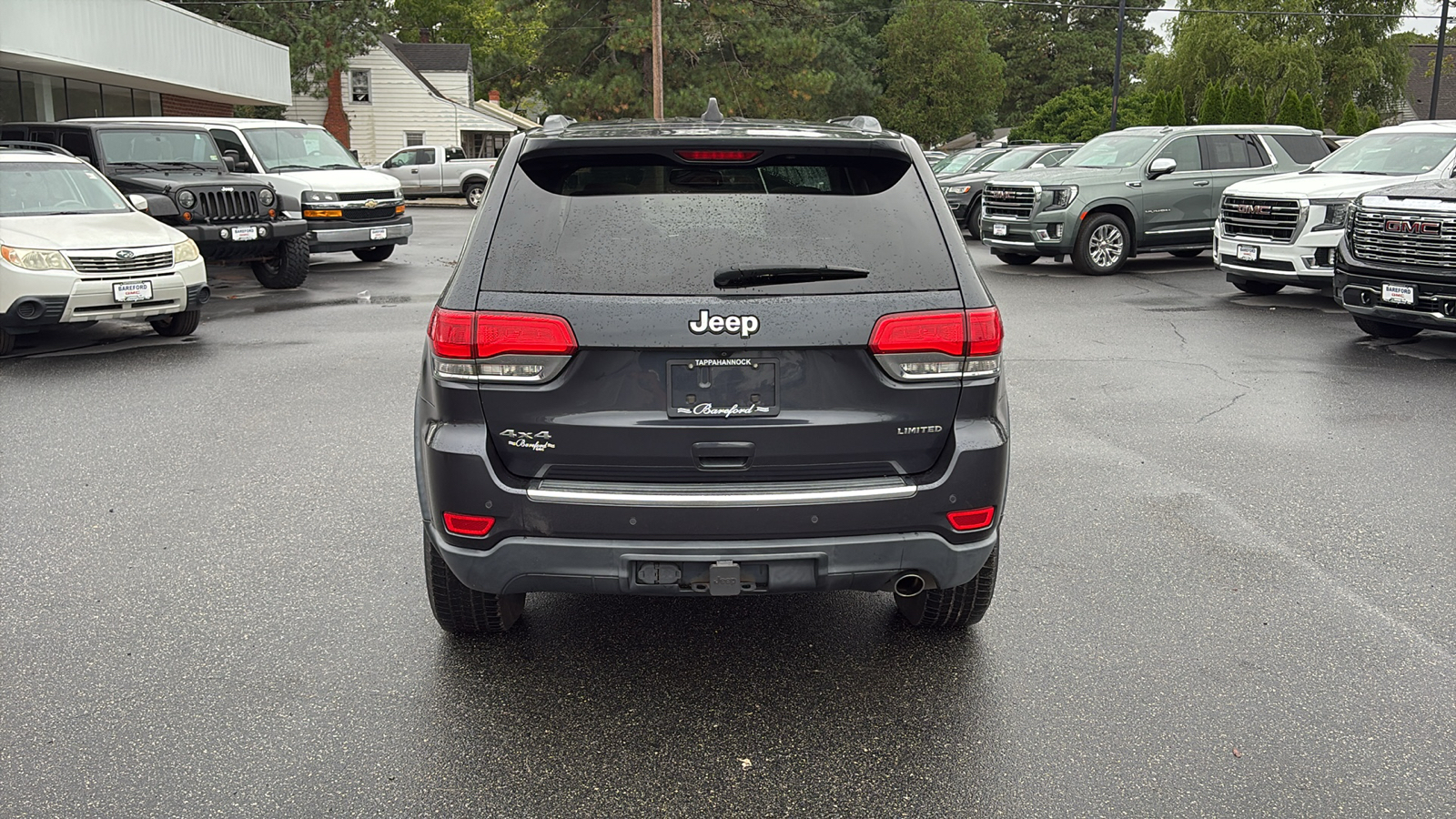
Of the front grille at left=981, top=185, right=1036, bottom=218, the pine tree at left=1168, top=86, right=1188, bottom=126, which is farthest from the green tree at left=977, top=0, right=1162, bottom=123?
the front grille at left=981, top=185, right=1036, bottom=218

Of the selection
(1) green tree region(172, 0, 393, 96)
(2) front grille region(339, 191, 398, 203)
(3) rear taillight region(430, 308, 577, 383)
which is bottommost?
(2) front grille region(339, 191, 398, 203)

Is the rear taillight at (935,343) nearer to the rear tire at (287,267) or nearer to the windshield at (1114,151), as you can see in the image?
the rear tire at (287,267)

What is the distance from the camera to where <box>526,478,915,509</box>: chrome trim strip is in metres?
3.73

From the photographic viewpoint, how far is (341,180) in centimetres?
1853

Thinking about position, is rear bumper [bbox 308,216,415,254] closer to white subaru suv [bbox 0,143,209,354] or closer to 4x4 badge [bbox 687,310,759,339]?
white subaru suv [bbox 0,143,209,354]

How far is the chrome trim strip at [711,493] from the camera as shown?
12.2 ft

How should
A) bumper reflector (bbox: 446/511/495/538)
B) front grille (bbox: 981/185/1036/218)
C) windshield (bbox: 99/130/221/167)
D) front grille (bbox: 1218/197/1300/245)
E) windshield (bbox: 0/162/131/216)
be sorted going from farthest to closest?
front grille (bbox: 981/185/1036/218), windshield (bbox: 99/130/221/167), front grille (bbox: 1218/197/1300/245), windshield (bbox: 0/162/131/216), bumper reflector (bbox: 446/511/495/538)

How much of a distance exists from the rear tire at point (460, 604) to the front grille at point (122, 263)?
820cm

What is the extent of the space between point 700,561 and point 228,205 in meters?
13.2

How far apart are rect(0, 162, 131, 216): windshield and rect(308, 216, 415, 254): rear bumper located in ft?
15.9

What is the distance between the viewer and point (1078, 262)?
59.0 ft

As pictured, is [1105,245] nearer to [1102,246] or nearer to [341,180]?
[1102,246]

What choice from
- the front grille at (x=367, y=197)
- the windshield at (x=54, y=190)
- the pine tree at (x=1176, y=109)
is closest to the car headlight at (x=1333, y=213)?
the windshield at (x=54, y=190)

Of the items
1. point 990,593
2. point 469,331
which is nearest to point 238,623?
point 469,331
